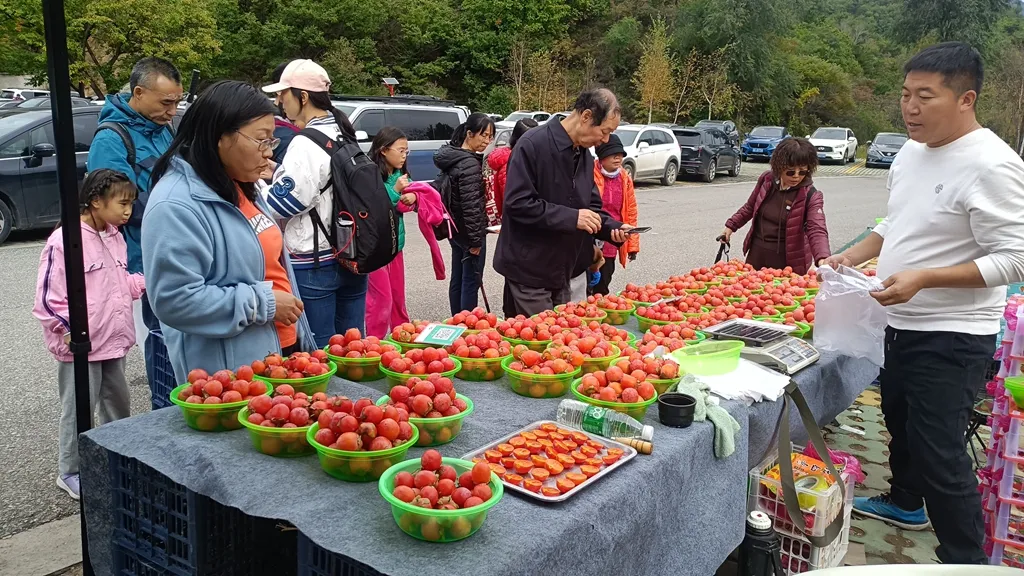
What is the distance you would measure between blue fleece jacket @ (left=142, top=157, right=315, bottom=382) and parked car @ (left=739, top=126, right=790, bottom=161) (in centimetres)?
3374

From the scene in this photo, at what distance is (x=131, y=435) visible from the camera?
225 cm

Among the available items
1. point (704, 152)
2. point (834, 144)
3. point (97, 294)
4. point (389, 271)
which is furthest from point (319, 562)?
point (834, 144)

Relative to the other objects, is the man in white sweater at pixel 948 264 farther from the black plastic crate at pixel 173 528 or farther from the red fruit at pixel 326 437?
the black plastic crate at pixel 173 528

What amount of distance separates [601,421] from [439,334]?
0.94 metres

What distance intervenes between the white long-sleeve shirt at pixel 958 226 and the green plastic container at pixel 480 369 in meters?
1.87

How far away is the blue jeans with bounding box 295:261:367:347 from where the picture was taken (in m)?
3.91

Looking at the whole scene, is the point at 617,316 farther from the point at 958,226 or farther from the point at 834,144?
the point at 834,144

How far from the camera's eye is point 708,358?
2.98m

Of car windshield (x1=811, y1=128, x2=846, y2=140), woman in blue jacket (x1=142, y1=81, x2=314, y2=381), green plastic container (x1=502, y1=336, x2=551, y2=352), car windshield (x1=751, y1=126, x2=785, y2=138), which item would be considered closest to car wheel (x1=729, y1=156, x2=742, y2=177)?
car windshield (x1=751, y1=126, x2=785, y2=138)

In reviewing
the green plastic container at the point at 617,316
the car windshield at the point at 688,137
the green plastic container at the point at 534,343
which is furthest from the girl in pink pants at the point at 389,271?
the car windshield at the point at 688,137

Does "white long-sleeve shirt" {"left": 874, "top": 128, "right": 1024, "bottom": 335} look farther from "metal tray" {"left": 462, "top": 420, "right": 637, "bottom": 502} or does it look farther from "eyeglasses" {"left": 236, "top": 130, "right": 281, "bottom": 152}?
"eyeglasses" {"left": 236, "top": 130, "right": 281, "bottom": 152}

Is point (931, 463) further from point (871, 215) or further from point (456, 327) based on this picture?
point (871, 215)

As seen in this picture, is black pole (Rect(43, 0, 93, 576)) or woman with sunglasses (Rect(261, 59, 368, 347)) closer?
black pole (Rect(43, 0, 93, 576))

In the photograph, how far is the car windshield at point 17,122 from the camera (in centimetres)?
945
